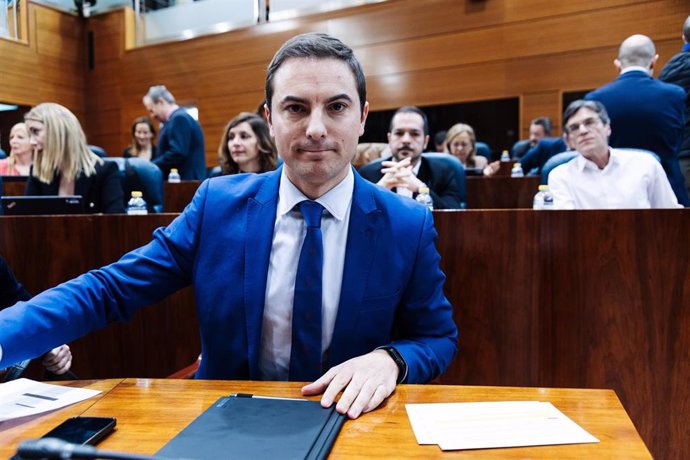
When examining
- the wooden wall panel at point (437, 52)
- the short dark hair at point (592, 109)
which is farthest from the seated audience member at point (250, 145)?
the wooden wall panel at point (437, 52)

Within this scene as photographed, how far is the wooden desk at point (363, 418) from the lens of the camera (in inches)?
23.5

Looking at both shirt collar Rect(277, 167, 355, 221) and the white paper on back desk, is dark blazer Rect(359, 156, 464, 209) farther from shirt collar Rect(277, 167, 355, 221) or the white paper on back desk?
the white paper on back desk

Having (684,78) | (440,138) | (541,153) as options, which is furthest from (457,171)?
(440,138)

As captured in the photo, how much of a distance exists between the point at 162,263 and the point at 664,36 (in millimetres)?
5235

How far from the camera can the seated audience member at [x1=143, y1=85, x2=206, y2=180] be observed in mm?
4191

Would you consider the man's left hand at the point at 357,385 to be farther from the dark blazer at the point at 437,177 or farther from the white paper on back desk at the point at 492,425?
the dark blazer at the point at 437,177

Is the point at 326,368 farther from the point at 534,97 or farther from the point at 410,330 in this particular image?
the point at 534,97

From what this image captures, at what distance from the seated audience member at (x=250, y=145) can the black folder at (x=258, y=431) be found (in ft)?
7.26

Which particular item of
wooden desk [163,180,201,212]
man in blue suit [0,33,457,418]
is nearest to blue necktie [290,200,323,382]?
man in blue suit [0,33,457,418]

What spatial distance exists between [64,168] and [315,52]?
2.07m

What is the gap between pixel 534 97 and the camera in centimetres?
537

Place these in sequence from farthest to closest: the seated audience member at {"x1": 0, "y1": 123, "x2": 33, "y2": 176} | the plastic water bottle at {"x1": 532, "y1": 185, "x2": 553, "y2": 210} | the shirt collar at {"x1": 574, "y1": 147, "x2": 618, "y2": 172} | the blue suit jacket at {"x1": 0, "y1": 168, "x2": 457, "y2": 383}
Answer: the seated audience member at {"x1": 0, "y1": 123, "x2": 33, "y2": 176} → the shirt collar at {"x1": 574, "y1": 147, "x2": 618, "y2": 172} → the plastic water bottle at {"x1": 532, "y1": 185, "x2": 553, "y2": 210} → the blue suit jacket at {"x1": 0, "y1": 168, "x2": 457, "y2": 383}

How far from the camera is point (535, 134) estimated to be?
16.3ft

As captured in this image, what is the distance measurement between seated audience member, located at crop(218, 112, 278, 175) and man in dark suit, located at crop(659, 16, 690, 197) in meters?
2.27
